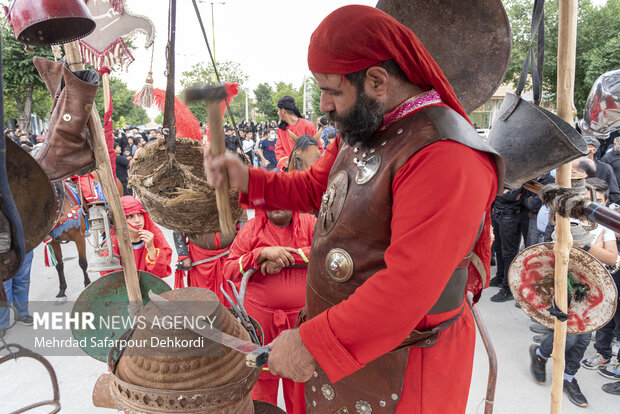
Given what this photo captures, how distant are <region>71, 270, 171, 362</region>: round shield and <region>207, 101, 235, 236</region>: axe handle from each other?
0.77 meters

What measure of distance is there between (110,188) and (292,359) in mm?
1174

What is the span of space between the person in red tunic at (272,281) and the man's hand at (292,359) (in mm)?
1327

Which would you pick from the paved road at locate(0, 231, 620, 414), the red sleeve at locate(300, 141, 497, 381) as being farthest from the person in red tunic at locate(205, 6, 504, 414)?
the paved road at locate(0, 231, 620, 414)

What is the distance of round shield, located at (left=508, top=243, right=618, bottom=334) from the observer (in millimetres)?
1966

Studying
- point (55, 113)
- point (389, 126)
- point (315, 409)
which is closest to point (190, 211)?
point (55, 113)

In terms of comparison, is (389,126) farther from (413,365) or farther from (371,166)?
(413,365)

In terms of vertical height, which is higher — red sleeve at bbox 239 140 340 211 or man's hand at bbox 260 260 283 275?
red sleeve at bbox 239 140 340 211

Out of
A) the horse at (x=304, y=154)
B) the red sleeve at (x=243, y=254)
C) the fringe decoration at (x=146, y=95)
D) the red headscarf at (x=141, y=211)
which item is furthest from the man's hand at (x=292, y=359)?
the red headscarf at (x=141, y=211)

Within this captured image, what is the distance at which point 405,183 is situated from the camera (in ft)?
3.84

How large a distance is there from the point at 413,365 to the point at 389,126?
2.71 ft

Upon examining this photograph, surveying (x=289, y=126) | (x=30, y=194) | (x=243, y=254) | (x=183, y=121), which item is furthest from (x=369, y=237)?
(x=289, y=126)

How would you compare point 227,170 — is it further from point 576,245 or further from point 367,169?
point 576,245

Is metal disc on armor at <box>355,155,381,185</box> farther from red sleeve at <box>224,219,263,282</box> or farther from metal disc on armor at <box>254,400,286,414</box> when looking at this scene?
red sleeve at <box>224,219,263,282</box>

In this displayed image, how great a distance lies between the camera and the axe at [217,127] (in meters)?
1.25
